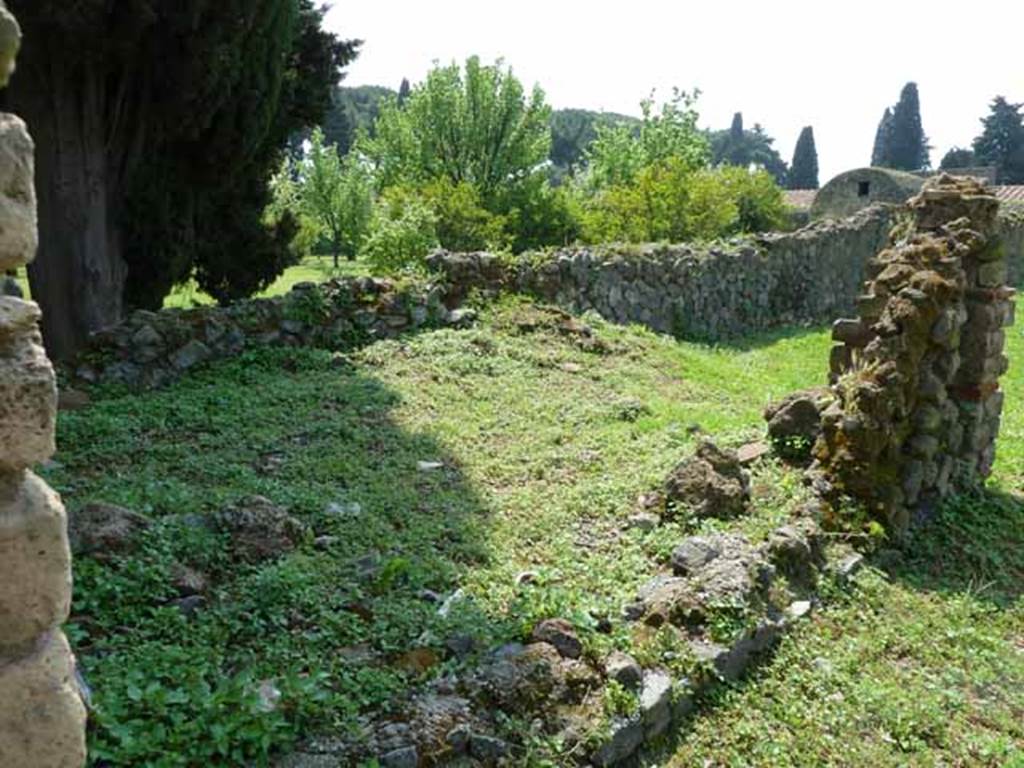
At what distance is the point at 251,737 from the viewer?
240 centimetres

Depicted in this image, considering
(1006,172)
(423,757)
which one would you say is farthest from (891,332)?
(1006,172)

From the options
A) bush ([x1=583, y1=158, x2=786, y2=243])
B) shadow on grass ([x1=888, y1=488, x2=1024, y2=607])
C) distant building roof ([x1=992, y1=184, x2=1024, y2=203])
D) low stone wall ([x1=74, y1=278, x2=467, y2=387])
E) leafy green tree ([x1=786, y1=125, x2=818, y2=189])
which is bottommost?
shadow on grass ([x1=888, y1=488, x2=1024, y2=607])

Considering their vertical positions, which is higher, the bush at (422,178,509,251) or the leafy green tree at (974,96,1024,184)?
the leafy green tree at (974,96,1024,184)

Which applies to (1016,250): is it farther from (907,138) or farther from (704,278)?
(907,138)

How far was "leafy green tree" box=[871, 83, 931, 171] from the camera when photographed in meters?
55.7

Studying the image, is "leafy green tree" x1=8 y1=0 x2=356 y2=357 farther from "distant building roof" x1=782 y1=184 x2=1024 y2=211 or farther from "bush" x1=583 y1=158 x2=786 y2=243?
"distant building roof" x1=782 y1=184 x2=1024 y2=211

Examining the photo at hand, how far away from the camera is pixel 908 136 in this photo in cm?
5569

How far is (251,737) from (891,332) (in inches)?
167

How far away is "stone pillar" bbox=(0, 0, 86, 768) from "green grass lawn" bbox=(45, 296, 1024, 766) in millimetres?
882

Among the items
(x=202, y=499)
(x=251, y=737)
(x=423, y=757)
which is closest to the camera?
(x=251, y=737)

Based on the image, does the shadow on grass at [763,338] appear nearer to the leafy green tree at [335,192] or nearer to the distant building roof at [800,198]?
the leafy green tree at [335,192]

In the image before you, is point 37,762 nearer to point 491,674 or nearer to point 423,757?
point 423,757

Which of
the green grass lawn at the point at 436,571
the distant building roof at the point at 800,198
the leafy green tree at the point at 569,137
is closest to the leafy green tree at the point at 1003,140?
the distant building roof at the point at 800,198

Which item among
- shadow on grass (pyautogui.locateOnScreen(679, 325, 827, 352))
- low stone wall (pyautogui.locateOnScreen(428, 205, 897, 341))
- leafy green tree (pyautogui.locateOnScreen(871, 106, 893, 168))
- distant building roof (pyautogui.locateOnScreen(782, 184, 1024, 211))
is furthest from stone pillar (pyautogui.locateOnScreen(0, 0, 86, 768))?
leafy green tree (pyautogui.locateOnScreen(871, 106, 893, 168))
